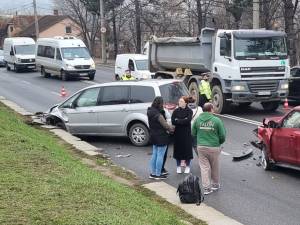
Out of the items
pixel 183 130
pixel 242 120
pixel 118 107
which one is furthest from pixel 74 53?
pixel 183 130

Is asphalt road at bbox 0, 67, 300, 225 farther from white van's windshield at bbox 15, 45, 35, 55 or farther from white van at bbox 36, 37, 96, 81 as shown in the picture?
white van's windshield at bbox 15, 45, 35, 55

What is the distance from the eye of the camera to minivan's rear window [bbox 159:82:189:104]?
14922 mm

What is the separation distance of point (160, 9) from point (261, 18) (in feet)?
69.2

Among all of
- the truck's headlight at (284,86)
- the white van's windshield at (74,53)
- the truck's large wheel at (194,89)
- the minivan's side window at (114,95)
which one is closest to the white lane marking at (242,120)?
the truck's large wheel at (194,89)

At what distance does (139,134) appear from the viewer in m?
15.1

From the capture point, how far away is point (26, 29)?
356ft

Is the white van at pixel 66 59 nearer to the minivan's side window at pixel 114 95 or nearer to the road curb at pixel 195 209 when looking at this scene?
the minivan's side window at pixel 114 95

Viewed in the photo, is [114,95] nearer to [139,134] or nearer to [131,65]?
[139,134]

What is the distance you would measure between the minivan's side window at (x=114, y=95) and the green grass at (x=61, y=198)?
17.0ft

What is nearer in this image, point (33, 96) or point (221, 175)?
point (221, 175)

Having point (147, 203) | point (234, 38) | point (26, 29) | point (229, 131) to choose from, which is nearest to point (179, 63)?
point (234, 38)

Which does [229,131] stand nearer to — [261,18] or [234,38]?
[234,38]

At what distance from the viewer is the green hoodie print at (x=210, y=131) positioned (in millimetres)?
10102

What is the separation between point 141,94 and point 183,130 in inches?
153
